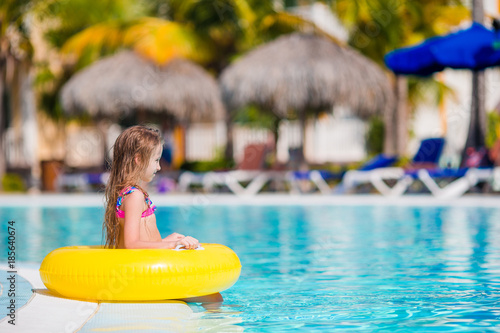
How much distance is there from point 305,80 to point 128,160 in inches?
518

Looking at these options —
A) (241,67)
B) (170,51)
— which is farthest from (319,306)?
(170,51)

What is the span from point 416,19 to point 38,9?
8.91 metres

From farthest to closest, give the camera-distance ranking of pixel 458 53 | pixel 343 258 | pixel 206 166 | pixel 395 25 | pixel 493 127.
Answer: pixel 493 127
pixel 206 166
pixel 395 25
pixel 458 53
pixel 343 258

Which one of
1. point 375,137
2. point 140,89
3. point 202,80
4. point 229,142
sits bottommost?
point 229,142

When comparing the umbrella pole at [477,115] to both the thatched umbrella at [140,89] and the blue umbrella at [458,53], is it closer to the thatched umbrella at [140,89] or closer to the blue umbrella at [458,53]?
the blue umbrella at [458,53]

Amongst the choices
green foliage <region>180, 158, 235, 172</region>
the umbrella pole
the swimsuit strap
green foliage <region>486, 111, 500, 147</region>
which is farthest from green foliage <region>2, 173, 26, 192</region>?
the swimsuit strap

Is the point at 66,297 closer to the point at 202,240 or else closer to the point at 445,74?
the point at 202,240

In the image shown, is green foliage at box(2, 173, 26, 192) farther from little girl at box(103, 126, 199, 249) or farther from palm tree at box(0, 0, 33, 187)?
little girl at box(103, 126, 199, 249)

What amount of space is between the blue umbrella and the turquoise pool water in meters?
2.93

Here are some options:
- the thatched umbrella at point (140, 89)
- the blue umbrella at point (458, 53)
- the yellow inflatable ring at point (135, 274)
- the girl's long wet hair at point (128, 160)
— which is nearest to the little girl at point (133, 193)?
the girl's long wet hair at point (128, 160)

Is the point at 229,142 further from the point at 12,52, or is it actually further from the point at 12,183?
the point at 12,52

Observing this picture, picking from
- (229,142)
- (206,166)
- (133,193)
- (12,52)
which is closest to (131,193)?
(133,193)

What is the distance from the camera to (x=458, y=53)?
14.9 m

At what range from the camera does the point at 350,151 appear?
25.7 m
